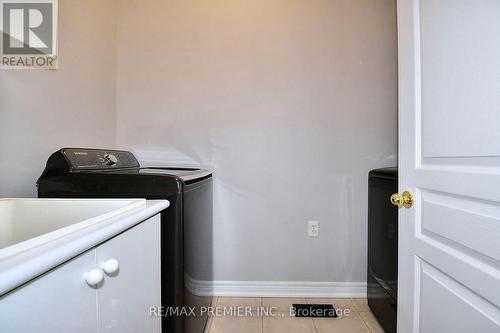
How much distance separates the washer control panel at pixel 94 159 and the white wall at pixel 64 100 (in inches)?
9.0

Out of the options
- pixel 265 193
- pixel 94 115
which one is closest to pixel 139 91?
pixel 94 115

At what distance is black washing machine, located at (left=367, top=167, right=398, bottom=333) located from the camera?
156cm

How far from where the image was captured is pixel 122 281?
80 centimetres

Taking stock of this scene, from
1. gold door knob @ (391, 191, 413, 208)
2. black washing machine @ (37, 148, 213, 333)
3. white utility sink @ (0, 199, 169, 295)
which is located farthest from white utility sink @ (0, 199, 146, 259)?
gold door knob @ (391, 191, 413, 208)

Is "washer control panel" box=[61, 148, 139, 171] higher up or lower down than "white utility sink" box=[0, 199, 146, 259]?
higher up

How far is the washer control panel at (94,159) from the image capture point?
126 cm

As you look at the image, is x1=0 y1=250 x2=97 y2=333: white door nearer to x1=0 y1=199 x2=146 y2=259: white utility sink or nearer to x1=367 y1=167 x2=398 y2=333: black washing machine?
x1=0 y1=199 x2=146 y2=259: white utility sink

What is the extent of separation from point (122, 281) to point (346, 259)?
172cm

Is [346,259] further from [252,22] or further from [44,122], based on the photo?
[44,122]

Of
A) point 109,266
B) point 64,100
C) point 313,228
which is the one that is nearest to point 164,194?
point 109,266

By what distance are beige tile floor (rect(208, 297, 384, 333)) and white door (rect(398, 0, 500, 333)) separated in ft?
2.13

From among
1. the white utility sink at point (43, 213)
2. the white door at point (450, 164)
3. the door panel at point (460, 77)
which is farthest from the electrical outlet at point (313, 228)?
the white utility sink at point (43, 213)

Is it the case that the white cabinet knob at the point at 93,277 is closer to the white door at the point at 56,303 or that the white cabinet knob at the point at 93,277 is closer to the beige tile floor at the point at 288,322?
the white door at the point at 56,303

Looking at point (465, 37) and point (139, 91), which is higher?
point (139, 91)
